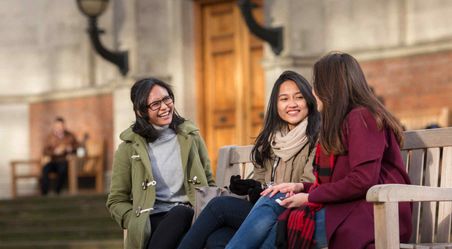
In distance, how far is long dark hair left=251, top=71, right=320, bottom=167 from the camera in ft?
20.2

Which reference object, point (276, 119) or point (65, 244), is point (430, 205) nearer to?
point (276, 119)

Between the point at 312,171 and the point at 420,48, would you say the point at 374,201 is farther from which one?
the point at 420,48

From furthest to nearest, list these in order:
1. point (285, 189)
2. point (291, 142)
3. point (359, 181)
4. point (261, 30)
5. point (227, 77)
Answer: point (227, 77), point (261, 30), point (291, 142), point (285, 189), point (359, 181)

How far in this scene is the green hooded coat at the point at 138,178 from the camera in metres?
6.54

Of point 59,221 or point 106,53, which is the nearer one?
point 59,221

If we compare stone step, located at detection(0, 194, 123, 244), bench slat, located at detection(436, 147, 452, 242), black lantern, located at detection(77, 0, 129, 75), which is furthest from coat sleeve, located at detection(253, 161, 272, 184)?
black lantern, located at detection(77, 0, 129, 75)

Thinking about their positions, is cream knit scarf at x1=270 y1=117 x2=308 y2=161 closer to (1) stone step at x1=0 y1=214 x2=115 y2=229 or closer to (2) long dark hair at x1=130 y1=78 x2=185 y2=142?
(2) long dark hair at x1=130 y1=78 x2=185 y2=142

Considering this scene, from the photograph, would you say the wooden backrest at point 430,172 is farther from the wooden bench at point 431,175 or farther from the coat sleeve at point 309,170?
the coat sleeve at point 309,170

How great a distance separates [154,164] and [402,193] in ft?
6.48

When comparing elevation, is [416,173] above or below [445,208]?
above

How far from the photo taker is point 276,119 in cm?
627

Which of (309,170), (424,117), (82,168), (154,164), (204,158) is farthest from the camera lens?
(82,168)

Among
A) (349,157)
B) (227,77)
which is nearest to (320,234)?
(349,157)

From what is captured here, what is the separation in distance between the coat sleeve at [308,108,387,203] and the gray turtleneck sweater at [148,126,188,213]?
1.46 m
